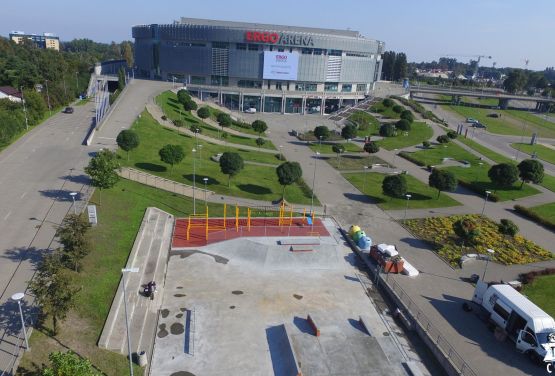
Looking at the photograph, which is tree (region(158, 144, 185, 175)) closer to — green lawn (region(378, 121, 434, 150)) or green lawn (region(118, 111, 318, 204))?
green lawn (region(118, 111, 318, 204))

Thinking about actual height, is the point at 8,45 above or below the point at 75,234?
above

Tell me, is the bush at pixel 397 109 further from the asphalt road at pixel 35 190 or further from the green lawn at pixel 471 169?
the asphalt road at pixel 35 190

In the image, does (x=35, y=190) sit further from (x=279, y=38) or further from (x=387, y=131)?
(x=279, y=38)

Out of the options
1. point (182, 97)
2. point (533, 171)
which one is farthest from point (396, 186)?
point (182, 97)

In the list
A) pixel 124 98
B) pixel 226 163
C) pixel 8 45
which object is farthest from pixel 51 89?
pixel 8 45

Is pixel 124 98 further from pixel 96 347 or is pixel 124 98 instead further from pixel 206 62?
pixel 96 347

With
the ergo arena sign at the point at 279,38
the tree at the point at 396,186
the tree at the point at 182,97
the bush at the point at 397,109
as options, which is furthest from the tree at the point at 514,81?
the tree at the point at 396,186
